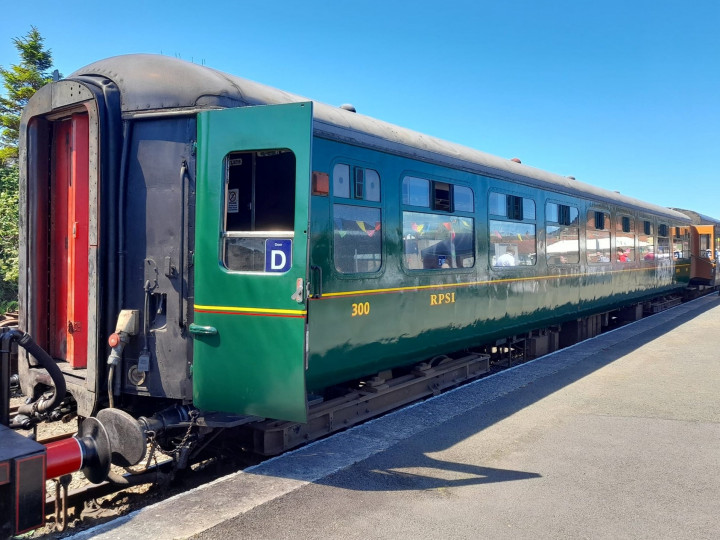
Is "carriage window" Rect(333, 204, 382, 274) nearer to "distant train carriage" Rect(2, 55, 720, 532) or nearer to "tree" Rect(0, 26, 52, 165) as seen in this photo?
"distant train carriage" Rect(2, 55, 720, 532)

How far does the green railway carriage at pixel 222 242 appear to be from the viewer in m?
4.30

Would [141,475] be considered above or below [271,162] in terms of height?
below

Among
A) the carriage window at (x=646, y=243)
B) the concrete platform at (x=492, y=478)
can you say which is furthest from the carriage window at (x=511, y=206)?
the carriage window at (x=646, y=243)

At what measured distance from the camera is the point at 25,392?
5176 millimetres

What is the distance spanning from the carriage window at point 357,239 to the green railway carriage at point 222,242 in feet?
0.06

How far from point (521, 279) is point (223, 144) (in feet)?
17.9

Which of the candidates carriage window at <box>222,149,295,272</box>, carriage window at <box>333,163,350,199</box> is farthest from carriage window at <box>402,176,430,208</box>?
carriage window at <box>222,149,295,272</box>

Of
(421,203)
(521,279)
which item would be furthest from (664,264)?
(421,203)

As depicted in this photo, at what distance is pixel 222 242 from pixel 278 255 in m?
0.48

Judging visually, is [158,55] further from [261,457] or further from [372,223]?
[261,457]

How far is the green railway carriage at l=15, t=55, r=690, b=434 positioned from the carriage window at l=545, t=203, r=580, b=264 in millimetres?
3217

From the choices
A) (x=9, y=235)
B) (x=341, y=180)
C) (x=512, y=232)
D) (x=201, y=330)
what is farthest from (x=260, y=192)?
(x=9, y=235)

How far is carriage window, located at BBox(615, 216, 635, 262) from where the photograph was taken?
501 inches

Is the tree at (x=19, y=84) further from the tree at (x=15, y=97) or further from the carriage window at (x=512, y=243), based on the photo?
the carriage window at (x=512, y=243)
